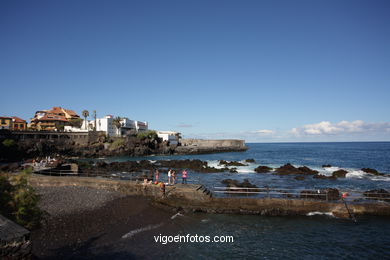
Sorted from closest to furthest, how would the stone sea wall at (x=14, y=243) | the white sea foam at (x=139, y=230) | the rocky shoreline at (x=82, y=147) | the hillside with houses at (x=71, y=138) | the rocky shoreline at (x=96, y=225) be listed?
the stone sea wall at (x=14, y=243), the rocky shoreline at (x=96, y=225), the white sea foam at (x=139, y=230), the rocky shoreline at (x=82, y=147), the hillside with houses at (x=71, y=138)

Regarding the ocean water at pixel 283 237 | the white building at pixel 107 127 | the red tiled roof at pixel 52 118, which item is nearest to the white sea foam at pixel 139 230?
the ocean water at pixel 283 237

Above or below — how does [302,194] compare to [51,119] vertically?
below

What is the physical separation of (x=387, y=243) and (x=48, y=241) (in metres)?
19.0

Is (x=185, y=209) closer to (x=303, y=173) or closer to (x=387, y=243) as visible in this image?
(x=387, y=243)

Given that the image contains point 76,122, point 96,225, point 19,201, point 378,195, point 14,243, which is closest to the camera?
point 14,243

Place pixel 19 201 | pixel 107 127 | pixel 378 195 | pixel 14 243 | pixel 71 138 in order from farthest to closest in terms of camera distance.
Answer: pixel 107 127 → pixel 71 138 → pixel 378 195 → pixel 19 201 → pixel 14 243

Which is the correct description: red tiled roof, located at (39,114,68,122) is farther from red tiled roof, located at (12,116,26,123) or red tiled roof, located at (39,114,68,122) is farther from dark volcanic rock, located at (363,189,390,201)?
dark volcanic rock, located at (363,189,390,201)

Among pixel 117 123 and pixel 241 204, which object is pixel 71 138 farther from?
pixel 241 204

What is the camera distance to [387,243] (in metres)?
12.7

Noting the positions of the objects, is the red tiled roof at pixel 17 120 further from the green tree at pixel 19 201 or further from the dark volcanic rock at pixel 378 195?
the dark volcanic rock at pixel 378 195

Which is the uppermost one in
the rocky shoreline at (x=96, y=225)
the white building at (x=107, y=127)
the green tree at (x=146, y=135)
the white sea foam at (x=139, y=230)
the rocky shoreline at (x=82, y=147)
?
the white building at (x=107, y=127)

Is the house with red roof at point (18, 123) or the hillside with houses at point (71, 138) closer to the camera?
the hillside with houses at point (71, 138)

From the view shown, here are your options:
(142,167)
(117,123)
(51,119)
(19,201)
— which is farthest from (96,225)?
(51,119)

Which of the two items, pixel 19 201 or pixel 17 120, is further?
pixel 17 120
